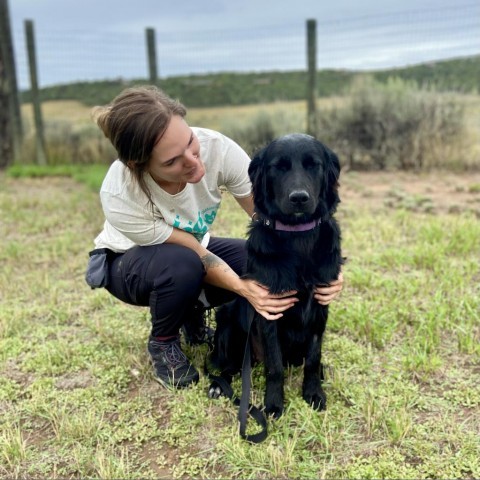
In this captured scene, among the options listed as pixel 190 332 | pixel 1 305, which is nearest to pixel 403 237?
pixel 190 332

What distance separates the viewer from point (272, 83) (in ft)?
43.5

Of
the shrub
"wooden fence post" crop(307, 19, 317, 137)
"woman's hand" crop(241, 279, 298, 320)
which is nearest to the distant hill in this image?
"wooden fence post" crop(307, 19, 317, 137)

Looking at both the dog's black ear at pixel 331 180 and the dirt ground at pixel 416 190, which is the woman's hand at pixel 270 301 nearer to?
the dog's black ear at pixel 331 180

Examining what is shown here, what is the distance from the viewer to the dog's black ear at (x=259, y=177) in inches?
84.0

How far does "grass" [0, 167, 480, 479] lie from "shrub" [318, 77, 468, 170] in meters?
3.85

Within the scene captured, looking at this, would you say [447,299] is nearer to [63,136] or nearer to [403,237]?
[403,237]

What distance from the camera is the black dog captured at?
205 centimetres

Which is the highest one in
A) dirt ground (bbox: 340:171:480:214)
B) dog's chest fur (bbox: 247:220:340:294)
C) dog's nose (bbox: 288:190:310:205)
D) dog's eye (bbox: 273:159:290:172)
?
dog's eye (bbox: 273:159:290:172)

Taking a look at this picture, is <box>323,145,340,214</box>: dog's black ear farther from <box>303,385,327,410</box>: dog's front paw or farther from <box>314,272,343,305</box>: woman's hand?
<box>303,385,327,410</box>: dog's front paw

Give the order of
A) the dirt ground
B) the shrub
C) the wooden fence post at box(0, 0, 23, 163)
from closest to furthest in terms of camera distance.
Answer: the dirt ground
the shrub
the wooden fence post at box(0, 0, 23, 163)

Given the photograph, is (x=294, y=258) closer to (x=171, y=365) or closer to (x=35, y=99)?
(x=171, y=365)

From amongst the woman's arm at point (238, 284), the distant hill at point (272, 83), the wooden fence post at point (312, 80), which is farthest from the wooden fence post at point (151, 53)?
the woman's arm at point (238, 284)

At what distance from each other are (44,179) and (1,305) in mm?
5160

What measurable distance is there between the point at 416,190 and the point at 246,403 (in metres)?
5.04
